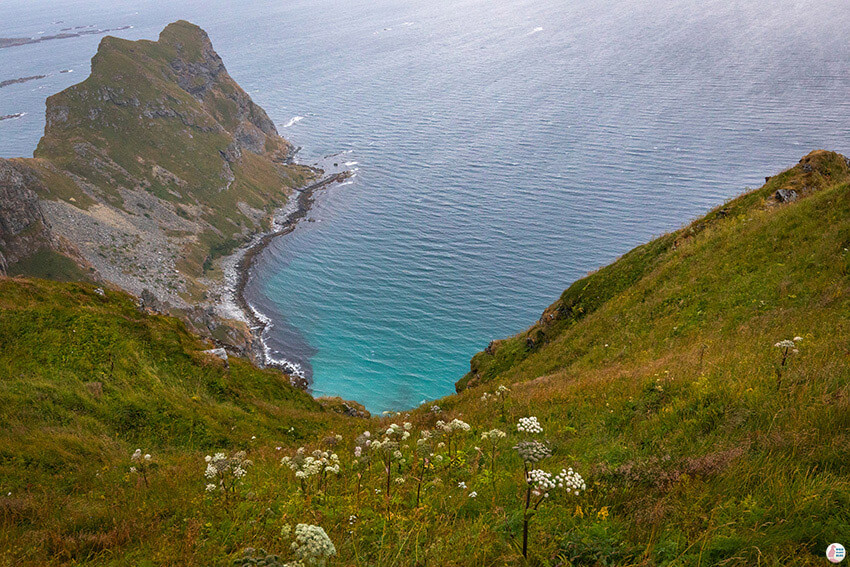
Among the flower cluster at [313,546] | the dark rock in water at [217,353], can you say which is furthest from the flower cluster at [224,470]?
the dark rock in water at [217,353]

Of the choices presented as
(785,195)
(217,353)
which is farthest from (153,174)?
(785,195)

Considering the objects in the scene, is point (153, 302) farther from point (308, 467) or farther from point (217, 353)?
point (308, 467)

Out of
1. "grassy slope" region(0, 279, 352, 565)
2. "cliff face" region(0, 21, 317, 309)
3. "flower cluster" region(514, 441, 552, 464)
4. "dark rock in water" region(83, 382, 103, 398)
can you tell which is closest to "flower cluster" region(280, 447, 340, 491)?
"grassy slope" region(0, 279, 352, 565)

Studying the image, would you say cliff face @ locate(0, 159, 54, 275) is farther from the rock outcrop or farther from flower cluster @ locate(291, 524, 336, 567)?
flower cluster @ locate(291, 524, 336, 567)

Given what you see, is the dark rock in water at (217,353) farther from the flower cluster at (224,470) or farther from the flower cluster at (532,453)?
the flower cluster at (532,453)

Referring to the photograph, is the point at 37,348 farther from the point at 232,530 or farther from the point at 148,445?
the point at 232,530
